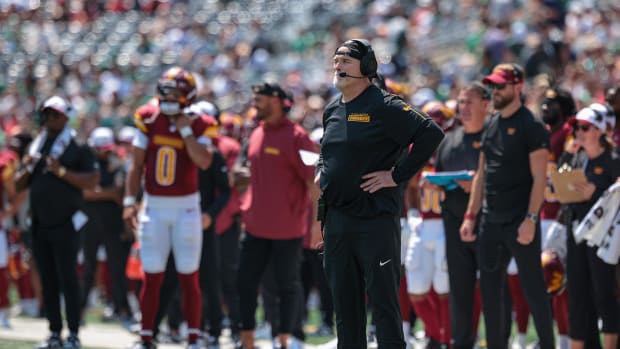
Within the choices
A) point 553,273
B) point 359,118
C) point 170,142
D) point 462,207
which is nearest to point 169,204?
point 170,142

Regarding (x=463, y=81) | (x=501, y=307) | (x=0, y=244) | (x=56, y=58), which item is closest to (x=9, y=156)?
(x=0, y=244)

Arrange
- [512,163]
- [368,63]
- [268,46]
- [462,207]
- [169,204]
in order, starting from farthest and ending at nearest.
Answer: [268,46] → [169,204] → [462,207] → [512,163] → [368,63]

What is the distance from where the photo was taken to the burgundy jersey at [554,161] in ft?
30.1

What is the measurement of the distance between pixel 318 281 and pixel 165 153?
3.20 metres

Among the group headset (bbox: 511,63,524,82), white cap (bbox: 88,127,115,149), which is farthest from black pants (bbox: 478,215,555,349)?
white cap (bbox: 88,127,115,149)

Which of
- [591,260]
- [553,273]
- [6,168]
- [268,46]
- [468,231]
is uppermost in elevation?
[268,46]

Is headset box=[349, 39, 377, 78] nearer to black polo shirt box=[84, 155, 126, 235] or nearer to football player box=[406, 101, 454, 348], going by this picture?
football player box=[406, 101, 454, 348]

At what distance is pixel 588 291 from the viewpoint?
8.23 m

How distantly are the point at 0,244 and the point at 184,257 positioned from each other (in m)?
3.76

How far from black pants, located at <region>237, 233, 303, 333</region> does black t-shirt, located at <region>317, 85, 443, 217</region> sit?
108 inches

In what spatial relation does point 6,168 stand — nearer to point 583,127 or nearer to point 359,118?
point 583,127

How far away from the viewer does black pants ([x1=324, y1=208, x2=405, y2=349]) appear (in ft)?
21.4

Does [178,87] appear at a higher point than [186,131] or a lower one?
higher

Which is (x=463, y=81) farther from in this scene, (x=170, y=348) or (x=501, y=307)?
(x=501, y=307)
